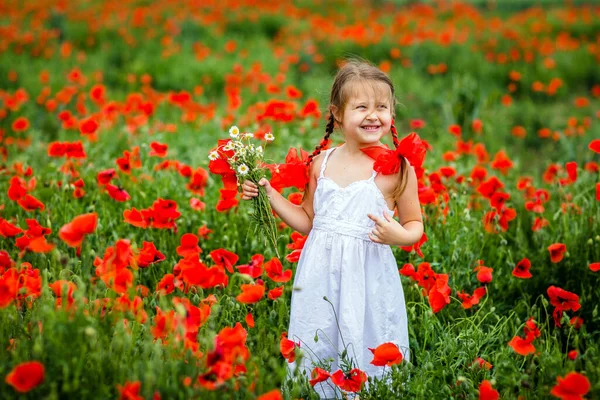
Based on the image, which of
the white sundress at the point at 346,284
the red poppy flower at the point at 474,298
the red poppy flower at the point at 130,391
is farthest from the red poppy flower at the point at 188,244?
the red poppy flower at the point at 474,298

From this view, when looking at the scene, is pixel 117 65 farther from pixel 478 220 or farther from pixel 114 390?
pixel 114 390

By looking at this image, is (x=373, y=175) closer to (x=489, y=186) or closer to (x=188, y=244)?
(x=188, y=244)

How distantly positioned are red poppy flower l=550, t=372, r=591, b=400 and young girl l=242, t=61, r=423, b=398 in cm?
70

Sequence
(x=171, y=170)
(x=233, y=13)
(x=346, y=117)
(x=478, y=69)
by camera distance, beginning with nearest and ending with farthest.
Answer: (x=346, y=117) < (x=171, y=170) < (x=478, y=69) < (x=233, y=13)

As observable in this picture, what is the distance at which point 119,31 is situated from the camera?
9.01 meters

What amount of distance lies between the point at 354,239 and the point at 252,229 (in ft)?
2.90

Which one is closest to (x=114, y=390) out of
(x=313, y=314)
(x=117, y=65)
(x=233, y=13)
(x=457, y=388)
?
(x=313, y=314)

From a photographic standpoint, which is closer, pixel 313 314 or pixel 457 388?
pixel 457 388

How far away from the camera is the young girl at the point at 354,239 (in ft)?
7.47

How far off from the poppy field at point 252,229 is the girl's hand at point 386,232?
30cm

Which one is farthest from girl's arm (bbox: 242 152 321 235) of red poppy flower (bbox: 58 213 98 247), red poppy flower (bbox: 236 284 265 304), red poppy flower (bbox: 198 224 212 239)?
red poppy flower (bbox: 58 213 98 247)

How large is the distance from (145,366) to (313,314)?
2.46ft

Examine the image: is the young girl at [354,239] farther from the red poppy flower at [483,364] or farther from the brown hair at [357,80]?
the red poppy flower at [483,364]

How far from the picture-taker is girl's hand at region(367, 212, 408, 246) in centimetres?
216
